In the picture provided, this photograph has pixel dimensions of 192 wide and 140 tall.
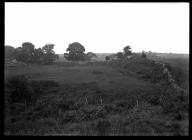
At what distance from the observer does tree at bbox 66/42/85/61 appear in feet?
248

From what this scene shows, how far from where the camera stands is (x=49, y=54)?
70.4 metres

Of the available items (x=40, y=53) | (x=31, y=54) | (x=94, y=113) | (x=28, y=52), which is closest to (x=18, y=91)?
(x=94, y=113)

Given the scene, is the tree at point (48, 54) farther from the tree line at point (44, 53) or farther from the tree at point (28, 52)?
the tree at point (28, 52)

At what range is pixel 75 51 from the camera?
75.9 metres

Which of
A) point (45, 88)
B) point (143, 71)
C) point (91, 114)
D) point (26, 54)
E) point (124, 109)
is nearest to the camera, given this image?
point (91, 114)

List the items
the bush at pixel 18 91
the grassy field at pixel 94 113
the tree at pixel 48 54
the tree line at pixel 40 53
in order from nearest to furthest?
1. the grassy field at pixel 94 113
2. the bush at pixel 18 91
3. the tree line at pixel 40 53
4. the tree at pixel 48 54

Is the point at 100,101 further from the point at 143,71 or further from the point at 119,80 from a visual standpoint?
the point at 143,71

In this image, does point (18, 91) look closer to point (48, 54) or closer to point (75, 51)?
point (48, 54)

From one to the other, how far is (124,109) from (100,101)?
164 inches

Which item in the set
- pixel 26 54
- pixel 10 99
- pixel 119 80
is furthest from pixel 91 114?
pixel 26 54

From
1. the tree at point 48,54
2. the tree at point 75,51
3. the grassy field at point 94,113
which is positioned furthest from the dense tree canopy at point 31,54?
the grassy field at point 94,113

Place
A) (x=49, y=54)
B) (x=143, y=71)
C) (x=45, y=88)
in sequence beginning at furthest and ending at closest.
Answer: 1. (x=49, y=54)
2. (x=143, y=71)
3. (x=45, y=88)

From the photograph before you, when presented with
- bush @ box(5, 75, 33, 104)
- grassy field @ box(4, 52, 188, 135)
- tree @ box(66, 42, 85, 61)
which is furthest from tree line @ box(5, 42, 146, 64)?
bush @ box(5, 75, 33, 104)

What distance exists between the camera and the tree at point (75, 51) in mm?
75562
